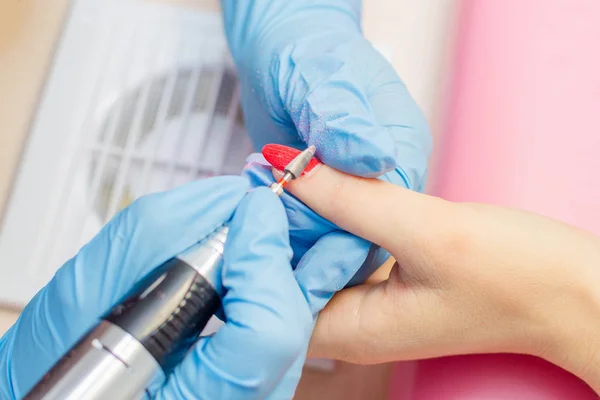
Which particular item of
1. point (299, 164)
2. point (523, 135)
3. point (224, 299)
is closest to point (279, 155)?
point (299, 164)

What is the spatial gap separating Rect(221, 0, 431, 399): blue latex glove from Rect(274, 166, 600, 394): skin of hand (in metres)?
0.03

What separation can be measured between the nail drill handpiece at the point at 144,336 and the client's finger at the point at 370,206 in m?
0.12

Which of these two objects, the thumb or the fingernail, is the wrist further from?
the fingernail

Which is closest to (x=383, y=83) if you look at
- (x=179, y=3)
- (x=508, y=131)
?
(x=508, y=131)

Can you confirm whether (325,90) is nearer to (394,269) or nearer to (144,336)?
(394,269)

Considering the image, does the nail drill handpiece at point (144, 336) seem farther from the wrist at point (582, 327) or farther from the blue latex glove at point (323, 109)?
the wrist at point (582, 327)

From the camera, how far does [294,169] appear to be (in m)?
0.51

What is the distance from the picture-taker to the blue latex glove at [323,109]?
1.75 ft

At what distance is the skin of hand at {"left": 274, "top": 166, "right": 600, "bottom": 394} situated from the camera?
522 millimetres

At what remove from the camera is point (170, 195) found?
Result: 1.71ft

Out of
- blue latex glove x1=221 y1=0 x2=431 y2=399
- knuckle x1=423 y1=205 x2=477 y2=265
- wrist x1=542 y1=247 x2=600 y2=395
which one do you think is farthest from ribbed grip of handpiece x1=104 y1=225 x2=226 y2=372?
wrist x1=542 y1=247 x2=600 y2=395

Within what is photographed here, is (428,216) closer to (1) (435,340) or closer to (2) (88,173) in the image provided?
(1) (435,340)

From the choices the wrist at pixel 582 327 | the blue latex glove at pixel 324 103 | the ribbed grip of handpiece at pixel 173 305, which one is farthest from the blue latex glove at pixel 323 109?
the wrist at pixel 582 327

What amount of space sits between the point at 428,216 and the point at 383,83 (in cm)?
23
